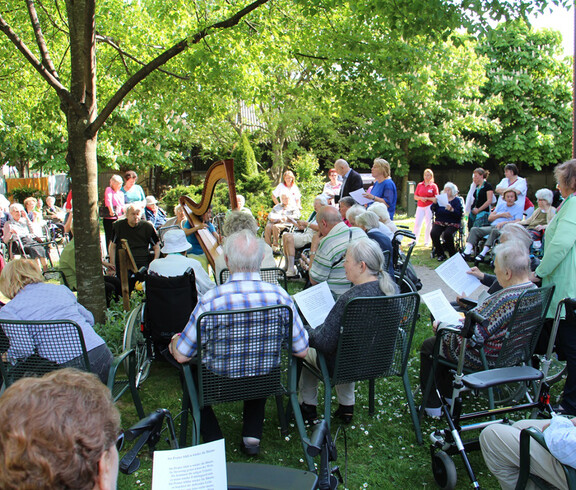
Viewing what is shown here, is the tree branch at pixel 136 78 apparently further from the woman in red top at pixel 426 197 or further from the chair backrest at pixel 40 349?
the woman in red top at pixel 426 197

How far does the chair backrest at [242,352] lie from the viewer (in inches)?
126

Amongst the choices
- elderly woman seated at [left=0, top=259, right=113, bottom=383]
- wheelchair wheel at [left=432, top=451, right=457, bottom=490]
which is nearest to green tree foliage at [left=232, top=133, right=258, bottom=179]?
elderly woman seated at [left=0, top=259, right=113, bottom=383]

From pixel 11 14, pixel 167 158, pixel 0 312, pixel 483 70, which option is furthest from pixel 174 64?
pixel 483 70

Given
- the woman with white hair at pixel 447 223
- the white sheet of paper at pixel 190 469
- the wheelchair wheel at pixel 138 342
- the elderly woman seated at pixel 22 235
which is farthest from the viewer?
the woman with white hair at pixel 447 223

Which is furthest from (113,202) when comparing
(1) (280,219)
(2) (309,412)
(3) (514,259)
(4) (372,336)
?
(3) (514,259)

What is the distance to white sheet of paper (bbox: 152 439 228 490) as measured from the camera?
155 centimetres

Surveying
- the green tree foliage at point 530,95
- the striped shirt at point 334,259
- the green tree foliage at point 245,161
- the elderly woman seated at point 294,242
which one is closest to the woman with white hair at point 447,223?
the elderly woman seated at point 294,242

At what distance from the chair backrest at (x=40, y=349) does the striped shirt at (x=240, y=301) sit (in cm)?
66

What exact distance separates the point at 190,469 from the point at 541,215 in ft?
27.9

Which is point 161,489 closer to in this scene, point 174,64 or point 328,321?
point 328,321

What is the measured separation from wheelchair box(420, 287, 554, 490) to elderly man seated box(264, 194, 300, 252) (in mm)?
7024

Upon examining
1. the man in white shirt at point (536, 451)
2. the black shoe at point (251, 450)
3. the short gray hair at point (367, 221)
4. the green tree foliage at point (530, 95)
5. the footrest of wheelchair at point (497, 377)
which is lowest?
the black shoe at point (251, 450)

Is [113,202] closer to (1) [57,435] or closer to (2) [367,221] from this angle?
(2) [367,221]

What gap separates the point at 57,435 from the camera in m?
1.28
